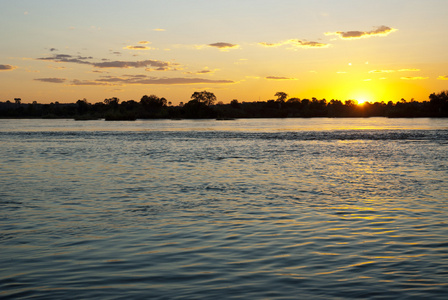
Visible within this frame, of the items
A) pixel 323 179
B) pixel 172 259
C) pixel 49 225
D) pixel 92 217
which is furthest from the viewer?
pixel 323 179

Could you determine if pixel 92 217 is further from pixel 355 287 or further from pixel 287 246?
pixel 355 287

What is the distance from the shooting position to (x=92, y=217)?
19.0 meters

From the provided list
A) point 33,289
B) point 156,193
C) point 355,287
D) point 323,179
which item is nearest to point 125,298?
point 33,289

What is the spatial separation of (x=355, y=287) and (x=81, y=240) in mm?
8659

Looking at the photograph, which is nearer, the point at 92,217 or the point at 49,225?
the point at 49,225

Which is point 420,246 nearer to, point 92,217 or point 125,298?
point 125,298

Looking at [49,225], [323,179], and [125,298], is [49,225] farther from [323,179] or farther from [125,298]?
[323,179]

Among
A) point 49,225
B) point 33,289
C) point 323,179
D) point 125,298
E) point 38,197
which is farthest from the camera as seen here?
point 323,179

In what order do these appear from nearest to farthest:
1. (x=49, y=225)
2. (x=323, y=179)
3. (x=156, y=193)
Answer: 1. (x=49, y=225)
2. (x=156, y=193)
3. (x=323, y=179)

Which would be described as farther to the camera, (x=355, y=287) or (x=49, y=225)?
(x=49, y=225)

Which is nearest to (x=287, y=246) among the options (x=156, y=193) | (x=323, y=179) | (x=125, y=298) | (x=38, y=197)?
(x=125, y=298)

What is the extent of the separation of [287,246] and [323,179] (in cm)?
1723

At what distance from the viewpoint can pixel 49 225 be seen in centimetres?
1744

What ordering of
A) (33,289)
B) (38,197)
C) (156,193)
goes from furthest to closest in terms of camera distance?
(156,193) < (38,197) < (33,289)
